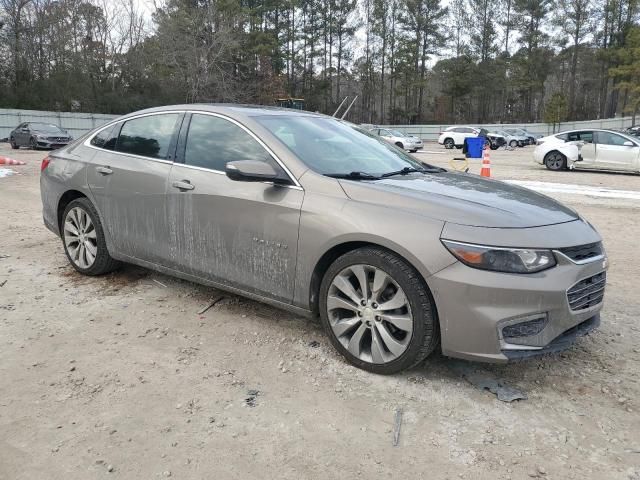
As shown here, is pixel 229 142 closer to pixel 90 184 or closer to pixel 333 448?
pixel 90 184

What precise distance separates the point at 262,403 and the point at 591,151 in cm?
1614

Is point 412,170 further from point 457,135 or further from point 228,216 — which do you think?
point 457,135

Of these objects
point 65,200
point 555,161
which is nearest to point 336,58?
point 555,161

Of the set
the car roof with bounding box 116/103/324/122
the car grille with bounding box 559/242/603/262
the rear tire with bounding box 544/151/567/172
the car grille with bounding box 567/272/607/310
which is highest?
the car roof with bounding box 116/103/324/122

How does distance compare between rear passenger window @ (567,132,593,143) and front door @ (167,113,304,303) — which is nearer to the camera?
front door @ (167,113,304,303)

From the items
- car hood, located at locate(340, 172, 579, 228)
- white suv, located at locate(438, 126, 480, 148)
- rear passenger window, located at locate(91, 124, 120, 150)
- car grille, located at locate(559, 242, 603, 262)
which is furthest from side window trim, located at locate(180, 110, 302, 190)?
white suv, located at locate(438, 126, 480, 148)

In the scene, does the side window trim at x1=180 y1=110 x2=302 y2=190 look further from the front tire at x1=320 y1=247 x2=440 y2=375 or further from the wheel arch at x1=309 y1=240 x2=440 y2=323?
the front tire at x1=320 y1=247 x2=440 y2=375

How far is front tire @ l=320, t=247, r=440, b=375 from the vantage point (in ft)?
9.59

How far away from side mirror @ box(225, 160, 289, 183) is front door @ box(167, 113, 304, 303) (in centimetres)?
8

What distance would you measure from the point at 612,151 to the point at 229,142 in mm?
15109

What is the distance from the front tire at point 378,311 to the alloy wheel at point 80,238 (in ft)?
8.13

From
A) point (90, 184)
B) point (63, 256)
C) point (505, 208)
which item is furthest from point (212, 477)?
point (63, 256)

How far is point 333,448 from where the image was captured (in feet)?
8.28

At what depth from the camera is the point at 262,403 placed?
2.89m
